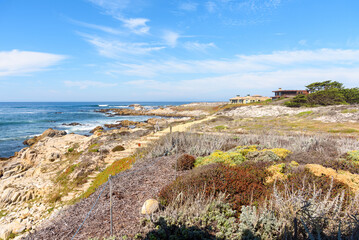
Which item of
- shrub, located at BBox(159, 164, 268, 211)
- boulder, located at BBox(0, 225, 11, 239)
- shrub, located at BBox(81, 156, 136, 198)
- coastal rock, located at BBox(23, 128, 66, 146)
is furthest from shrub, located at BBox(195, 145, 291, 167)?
coastal rock, located at BBox(23, 128, 66, 146)

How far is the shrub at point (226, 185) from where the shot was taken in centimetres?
494

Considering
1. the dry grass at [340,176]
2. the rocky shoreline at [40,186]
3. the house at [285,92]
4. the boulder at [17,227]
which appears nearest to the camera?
the dry grass at [340,176]

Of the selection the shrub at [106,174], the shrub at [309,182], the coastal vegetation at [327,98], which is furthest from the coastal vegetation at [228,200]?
the coastal vegetation at [327,98]

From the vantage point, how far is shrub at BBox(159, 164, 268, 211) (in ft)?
16.2

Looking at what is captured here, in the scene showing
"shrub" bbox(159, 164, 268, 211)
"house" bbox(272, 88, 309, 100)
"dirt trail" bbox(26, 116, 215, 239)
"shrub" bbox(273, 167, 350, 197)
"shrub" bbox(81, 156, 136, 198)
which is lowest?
"shrub" bbox(81, 156, 136, 198)

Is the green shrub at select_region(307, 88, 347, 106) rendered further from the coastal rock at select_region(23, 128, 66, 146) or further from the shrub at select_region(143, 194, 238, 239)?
the coastal rock at select_region(23, 128, 66, 146)

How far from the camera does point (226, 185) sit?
5324mm

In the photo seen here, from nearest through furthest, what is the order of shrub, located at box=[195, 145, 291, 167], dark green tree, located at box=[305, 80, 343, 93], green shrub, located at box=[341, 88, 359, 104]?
1. shrub, located at box=[195, 145, 291, 167]
2. green shrub, located at box=[341, 88, 359, 104]
3. dark green tree, located at box=[305, 80, 343, 93]

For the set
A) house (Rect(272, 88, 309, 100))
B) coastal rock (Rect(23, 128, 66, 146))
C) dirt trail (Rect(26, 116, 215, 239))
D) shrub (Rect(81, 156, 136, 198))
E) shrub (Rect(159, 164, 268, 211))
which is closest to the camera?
dirt trail (Rect(26, 116, 215, 239))

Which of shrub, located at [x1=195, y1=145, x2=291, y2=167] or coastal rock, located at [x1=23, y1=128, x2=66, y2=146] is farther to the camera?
coastal rock, located at [x1=23, y1=128, x2=66, y2=146]

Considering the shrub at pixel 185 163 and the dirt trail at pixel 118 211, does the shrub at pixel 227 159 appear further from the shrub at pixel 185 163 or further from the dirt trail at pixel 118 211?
the dirt trail at pixel 118 211

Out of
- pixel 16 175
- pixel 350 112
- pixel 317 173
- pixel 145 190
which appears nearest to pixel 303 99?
pixel 350 112

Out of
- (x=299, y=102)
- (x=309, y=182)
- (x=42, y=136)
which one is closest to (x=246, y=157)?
(x=309, y=182)

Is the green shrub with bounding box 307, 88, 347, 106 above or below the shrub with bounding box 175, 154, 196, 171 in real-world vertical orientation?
above
